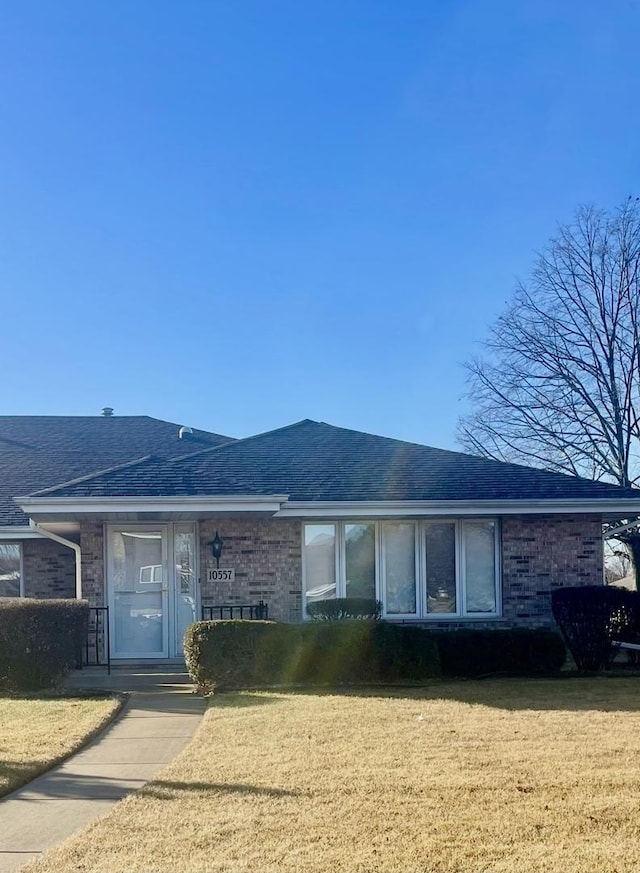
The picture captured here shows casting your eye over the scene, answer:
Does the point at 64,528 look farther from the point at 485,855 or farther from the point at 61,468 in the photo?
the point at 485,855

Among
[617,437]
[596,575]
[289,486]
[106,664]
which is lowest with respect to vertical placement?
[106,664]

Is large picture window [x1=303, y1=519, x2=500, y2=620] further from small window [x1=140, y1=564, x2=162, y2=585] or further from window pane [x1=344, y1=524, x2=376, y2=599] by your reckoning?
small window [x1=140, y1=564, x2=162, y2=585]

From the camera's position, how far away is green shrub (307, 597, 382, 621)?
14.2 m

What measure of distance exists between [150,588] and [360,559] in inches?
138

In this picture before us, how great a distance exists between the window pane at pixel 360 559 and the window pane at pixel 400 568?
0.74 feet

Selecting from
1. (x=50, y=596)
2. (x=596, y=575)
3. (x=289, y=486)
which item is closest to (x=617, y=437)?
(x=596, y=575)

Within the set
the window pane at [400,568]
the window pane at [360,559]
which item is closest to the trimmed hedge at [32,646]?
the window pane at [360,559]

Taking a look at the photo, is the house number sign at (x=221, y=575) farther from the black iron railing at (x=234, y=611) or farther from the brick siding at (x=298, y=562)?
the black iron railing at (x=234, y=611)

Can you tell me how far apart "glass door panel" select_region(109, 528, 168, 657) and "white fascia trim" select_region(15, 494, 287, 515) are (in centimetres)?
136

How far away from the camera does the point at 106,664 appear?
14.1 meters

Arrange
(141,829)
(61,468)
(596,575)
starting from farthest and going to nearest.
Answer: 1. (61,468)
2. (596,575)
3. (141,829)

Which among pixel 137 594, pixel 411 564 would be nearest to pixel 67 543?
pixel 137 594

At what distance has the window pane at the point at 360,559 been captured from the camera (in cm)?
1510

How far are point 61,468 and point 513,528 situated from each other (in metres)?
9.00
